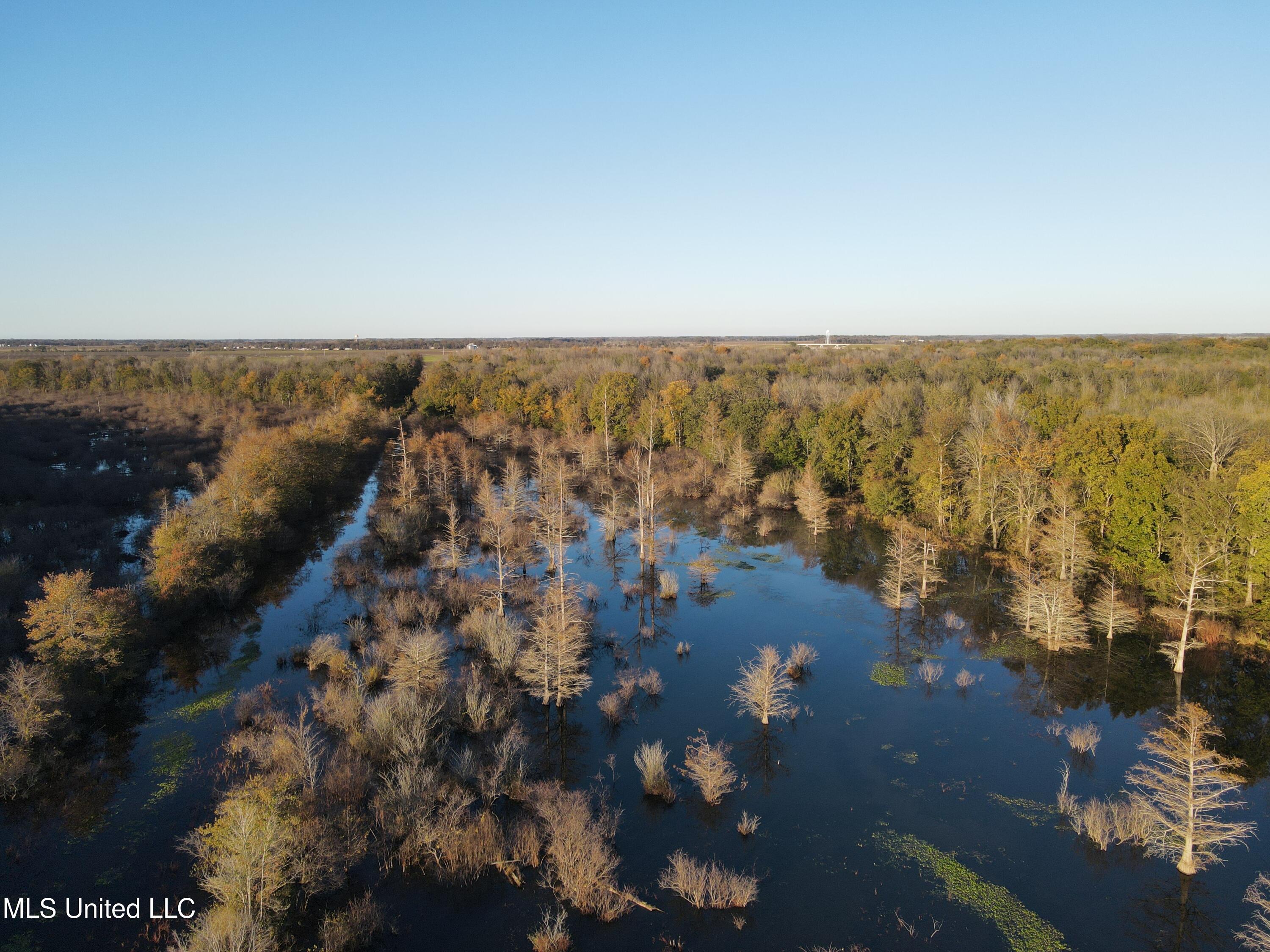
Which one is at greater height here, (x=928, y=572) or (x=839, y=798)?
(x=928, y=572)

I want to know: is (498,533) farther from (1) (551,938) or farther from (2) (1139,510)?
(2) (1139,510)

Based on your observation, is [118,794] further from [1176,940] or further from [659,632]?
[1176,940]

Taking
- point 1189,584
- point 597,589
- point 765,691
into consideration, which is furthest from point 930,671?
point 597,589

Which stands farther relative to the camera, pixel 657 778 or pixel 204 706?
pixel 204 706

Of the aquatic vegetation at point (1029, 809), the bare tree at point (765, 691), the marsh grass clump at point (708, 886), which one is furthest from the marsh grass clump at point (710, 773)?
the aquatic vegetation at point (1029, 809)

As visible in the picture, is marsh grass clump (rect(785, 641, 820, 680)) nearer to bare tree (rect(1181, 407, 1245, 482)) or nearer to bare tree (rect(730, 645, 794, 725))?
bare tree (rect(730, 645, 794, 725))

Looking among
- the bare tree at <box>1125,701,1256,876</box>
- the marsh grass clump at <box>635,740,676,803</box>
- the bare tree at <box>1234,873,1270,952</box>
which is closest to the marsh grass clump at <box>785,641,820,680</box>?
the marsh grass clump at <box>635,740,676,803</box>

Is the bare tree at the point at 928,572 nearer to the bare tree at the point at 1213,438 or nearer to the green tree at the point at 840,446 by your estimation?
the bare tree at the point at 1213,438
